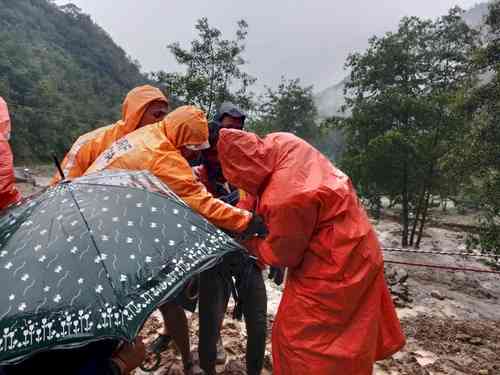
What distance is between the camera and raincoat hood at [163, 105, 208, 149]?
2084mm

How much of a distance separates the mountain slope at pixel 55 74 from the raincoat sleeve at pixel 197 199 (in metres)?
16.4

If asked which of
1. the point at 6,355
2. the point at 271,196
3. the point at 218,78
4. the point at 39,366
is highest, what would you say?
the point at 218,78

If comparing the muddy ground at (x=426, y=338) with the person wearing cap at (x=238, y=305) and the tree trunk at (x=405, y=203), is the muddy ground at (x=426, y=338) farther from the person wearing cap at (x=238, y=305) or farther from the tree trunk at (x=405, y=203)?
the tree trunk at (x=405, y=203)

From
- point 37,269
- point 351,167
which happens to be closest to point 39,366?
point 37,269

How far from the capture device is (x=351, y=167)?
1276 centimetres

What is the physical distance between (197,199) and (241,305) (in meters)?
0.76

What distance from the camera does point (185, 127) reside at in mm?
2078

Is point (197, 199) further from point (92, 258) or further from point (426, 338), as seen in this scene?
point (426, 338)

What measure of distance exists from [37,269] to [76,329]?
231 millimetres

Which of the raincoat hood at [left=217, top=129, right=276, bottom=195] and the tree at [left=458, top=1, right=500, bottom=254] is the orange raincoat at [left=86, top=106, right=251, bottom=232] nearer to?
the raincoat hood at [left=217, top=129, right=276, bottom=195]

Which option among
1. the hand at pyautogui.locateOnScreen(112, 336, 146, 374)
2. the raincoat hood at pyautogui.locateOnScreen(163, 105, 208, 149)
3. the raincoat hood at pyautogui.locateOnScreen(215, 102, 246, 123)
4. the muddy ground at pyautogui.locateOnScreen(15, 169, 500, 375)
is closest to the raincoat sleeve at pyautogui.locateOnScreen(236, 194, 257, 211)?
the raincoat hood at pyautogui.locateOnScreen(163, 105, 208, 149)

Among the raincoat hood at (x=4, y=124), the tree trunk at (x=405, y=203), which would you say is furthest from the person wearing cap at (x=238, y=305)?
the tree trunk at (x=405, y=203)

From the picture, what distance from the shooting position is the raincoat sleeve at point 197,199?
188 cm

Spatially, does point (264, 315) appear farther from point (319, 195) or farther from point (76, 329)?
point (76, 329)
